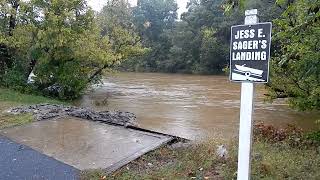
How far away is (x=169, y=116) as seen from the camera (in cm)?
1348

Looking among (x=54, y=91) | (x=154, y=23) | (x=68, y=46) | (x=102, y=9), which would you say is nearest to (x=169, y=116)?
(x=68, y=46)

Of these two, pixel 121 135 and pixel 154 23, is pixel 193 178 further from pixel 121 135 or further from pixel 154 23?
pixel 154 23

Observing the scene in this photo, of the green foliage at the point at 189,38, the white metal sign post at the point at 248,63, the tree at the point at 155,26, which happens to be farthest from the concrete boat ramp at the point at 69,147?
the tree at the point at 155,26

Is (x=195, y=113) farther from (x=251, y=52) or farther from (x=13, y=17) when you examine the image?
(x=251, y=52)

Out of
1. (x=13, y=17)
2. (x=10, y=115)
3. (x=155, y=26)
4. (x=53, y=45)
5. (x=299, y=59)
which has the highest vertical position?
(x=155, y=26)

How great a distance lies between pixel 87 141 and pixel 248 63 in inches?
179

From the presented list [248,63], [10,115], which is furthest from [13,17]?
[248,63]

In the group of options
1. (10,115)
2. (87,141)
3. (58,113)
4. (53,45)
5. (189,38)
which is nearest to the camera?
(87,141)

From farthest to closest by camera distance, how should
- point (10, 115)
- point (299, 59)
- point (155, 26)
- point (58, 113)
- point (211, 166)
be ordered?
point (155, 26) → point (58, 113) → point (10, 115) → point (299, 59) → point (211, 166)

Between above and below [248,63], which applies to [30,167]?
below

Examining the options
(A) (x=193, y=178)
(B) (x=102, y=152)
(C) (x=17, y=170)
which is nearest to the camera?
(A) (x=193, y=178)

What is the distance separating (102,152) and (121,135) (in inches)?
53.0

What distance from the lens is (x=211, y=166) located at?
533 centimetres

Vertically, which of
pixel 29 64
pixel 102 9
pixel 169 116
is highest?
pixel 102 9
